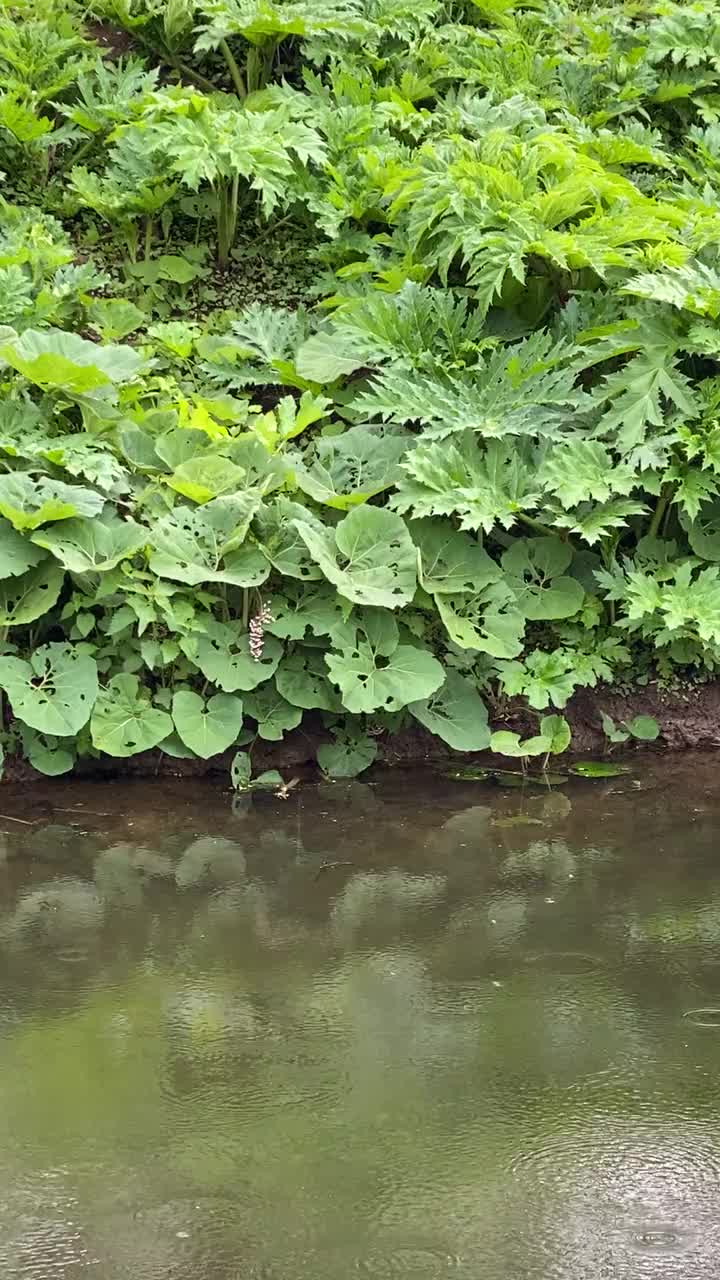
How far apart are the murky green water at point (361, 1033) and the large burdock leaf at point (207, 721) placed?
239 mm

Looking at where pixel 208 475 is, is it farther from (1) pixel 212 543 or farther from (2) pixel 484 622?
(2) pixel 484 622

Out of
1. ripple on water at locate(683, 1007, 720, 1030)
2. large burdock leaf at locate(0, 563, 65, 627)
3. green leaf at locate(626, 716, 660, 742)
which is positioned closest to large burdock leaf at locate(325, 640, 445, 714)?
green leaf at locate(626, 716, 660, 742)

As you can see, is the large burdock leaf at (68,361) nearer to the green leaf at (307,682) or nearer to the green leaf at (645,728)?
the green leaf at (307,682)

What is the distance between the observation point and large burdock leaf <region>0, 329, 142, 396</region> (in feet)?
15.4

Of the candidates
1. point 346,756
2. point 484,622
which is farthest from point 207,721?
point 484,622

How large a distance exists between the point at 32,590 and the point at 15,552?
182mm

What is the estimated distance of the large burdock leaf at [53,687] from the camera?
4.43 metres

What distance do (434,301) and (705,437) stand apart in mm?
1355

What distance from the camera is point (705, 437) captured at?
194 inches

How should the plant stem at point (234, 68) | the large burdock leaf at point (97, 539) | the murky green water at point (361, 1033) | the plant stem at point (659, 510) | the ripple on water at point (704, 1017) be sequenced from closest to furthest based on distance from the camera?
the murky green water at point (361, 1033) < the ripple on water at point (704, 1017) < the large burdock leaf at point (97, 539) < the plant stem at point (659, 510) < the plant stem at point (234, 68)

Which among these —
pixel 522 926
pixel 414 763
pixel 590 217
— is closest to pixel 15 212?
pixel 590 217

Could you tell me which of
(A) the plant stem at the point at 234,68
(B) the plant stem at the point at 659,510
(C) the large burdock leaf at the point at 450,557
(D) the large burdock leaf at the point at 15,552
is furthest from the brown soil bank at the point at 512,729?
(A) the plant stem at the point at 234,68

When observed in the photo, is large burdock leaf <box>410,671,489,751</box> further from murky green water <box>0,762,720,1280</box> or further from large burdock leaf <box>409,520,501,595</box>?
large burdock leaf <box>409,520,501,595</box>

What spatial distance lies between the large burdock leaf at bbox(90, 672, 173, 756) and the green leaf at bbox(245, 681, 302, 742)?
13.7 inches
